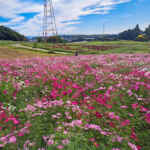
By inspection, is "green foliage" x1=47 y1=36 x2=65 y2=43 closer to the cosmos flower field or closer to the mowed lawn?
the mowed lawn

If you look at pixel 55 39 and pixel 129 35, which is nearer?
pixel 55 39

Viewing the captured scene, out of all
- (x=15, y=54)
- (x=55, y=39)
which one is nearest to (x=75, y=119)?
(x=15, y=54)

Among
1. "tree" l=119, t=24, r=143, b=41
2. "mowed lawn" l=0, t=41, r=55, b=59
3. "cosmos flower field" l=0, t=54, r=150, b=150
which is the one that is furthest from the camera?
"tree" l=119, t=24, r=143, b=41

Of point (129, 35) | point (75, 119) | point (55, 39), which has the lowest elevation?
point (75, 119)

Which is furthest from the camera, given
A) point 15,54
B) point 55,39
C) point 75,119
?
point 55,39

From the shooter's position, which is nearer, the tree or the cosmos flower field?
the cosmos flower field

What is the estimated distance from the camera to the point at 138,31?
100500mm

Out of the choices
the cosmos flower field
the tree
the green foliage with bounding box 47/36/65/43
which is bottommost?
the cosmos flower field

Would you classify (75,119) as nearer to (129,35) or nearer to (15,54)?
(15,54)

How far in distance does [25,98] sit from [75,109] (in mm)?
1524

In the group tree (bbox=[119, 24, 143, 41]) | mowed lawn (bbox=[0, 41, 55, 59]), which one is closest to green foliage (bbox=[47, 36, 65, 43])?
mowed lawn (bbox=[0, 41, 55, 59])

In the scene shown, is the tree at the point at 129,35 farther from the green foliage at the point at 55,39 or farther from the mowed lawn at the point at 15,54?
the mowed lawn at the point at 15,54

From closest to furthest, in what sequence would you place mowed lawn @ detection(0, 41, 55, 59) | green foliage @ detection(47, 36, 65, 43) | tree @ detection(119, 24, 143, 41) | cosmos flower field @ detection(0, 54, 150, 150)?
cosmos flower field @ detection(0, 54, 150, 150) < mowed lawn @ detection(0, 41, 55, 59) < green foliage @ detection(47, 36, 65, 43) < tree @ detection(119, 24, 143, 41)

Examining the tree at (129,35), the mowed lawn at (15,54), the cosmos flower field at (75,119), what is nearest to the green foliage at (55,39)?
the mowed lawn at (15,54)
